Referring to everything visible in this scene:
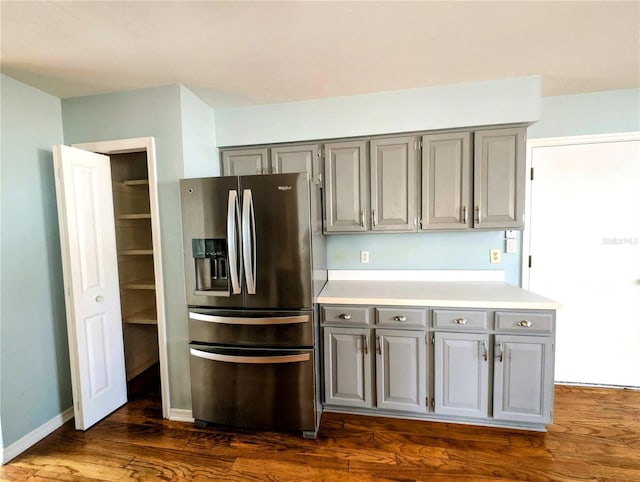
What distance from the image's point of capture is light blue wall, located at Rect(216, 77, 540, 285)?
2150 millimetres

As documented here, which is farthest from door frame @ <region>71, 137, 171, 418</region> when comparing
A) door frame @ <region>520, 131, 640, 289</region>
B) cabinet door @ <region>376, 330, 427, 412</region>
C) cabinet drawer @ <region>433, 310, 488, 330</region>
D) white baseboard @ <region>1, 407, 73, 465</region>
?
door frame @ <region>520, 131, 640, 289</region>

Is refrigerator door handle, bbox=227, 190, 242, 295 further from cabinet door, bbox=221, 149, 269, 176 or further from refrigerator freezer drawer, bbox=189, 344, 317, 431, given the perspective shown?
cabinet door, bbox=221, 149, 269, 176

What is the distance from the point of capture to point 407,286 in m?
2.42

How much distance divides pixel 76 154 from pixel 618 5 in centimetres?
318

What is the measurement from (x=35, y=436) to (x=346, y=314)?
7.40 feet

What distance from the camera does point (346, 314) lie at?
211 centimetres

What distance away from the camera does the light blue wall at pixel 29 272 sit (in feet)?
6.11

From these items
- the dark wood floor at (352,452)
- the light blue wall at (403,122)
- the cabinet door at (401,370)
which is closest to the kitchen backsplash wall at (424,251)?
the light blue wall at (403,122)

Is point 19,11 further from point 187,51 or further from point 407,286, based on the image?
point 407,286

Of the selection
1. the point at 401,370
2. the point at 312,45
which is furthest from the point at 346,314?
the point at 312,45

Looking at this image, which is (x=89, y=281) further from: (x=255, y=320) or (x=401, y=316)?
(x=401, y=316)

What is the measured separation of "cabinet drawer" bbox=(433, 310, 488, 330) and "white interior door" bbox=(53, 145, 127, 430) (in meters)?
2.41

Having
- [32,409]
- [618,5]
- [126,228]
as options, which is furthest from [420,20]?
[32,409]

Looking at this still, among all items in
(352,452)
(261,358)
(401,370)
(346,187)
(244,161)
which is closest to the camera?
(352,452)
